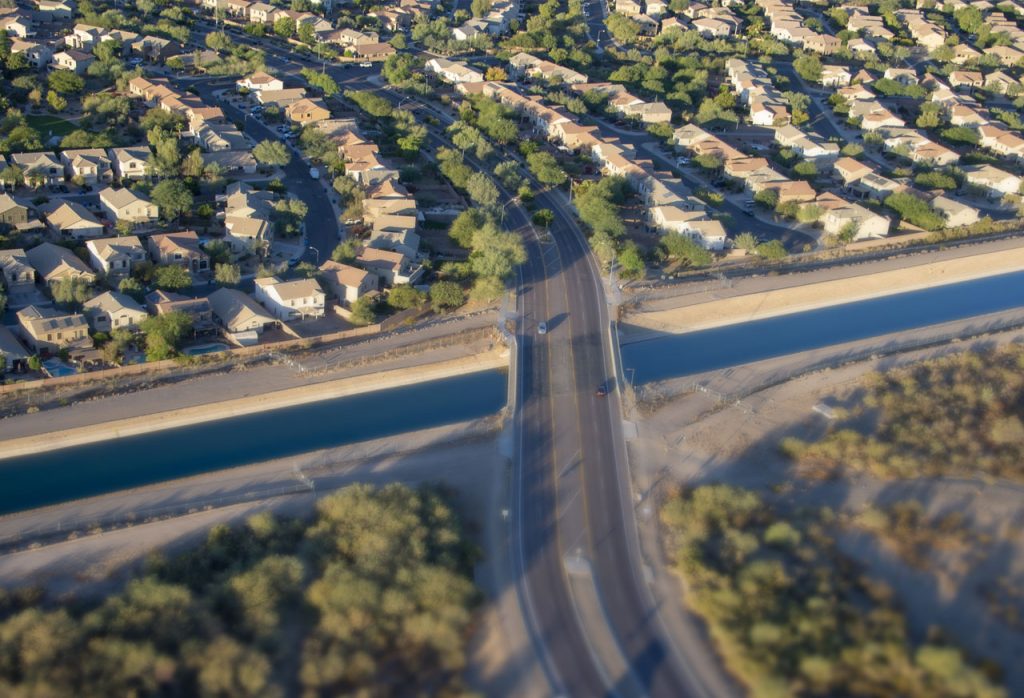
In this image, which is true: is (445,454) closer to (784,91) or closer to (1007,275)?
(1007,275)

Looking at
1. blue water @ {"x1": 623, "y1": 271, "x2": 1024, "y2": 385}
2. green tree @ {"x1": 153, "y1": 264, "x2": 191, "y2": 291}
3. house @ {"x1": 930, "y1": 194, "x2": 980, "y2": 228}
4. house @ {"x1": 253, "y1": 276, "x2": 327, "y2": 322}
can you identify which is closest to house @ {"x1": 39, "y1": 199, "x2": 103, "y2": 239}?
green tree @ {"x1": 153, "y1": 264, "x2": 191, "y2": 291}

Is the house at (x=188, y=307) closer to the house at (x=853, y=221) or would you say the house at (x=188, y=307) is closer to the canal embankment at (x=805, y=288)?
the canal embankment at (x=805, y=288)

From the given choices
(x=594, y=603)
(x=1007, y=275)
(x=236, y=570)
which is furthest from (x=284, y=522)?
(x=1007, y=275)

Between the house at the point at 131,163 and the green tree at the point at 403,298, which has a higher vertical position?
the house at the point at 131,163

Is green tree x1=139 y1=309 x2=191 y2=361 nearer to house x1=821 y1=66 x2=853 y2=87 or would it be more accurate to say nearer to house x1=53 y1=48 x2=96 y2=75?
house x1=53 y1=48 x2=96 y2=75

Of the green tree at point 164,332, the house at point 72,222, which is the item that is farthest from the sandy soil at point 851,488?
the house at point 72,222

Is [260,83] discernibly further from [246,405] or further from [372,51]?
[246,405]
